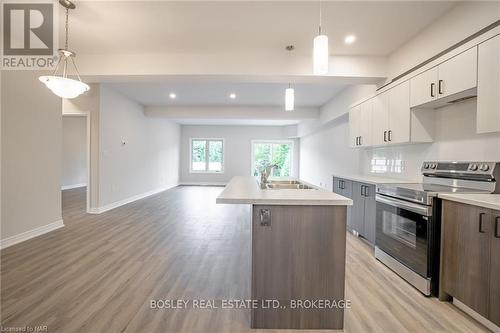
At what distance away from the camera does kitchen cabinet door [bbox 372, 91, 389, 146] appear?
336 centimetres

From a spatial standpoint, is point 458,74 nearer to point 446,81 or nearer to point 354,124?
point 446,81

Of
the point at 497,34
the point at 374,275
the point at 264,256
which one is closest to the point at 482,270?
the point at 374,275

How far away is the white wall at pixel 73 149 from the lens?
27.7ft

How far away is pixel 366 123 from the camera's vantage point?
3887 millimetres

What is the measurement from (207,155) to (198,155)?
410 mm

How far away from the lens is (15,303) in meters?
1.94

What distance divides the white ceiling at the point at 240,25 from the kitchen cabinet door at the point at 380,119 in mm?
642

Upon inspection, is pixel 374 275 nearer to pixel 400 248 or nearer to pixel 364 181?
pixel 400 248

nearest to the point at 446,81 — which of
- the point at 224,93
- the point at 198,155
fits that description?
the point at 224,93

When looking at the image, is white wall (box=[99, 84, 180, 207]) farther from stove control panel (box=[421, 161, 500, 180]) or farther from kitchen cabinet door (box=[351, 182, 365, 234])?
stove control panel (box=[421, 161, 500, 180])

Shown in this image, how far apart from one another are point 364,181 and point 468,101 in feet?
4.51

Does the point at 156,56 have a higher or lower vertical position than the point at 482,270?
higher

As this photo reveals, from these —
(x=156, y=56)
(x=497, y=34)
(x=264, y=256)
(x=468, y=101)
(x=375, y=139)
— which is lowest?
(x=264, y=256)

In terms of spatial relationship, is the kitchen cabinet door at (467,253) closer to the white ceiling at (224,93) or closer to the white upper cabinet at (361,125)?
the white upper cabinet at (361,125)
